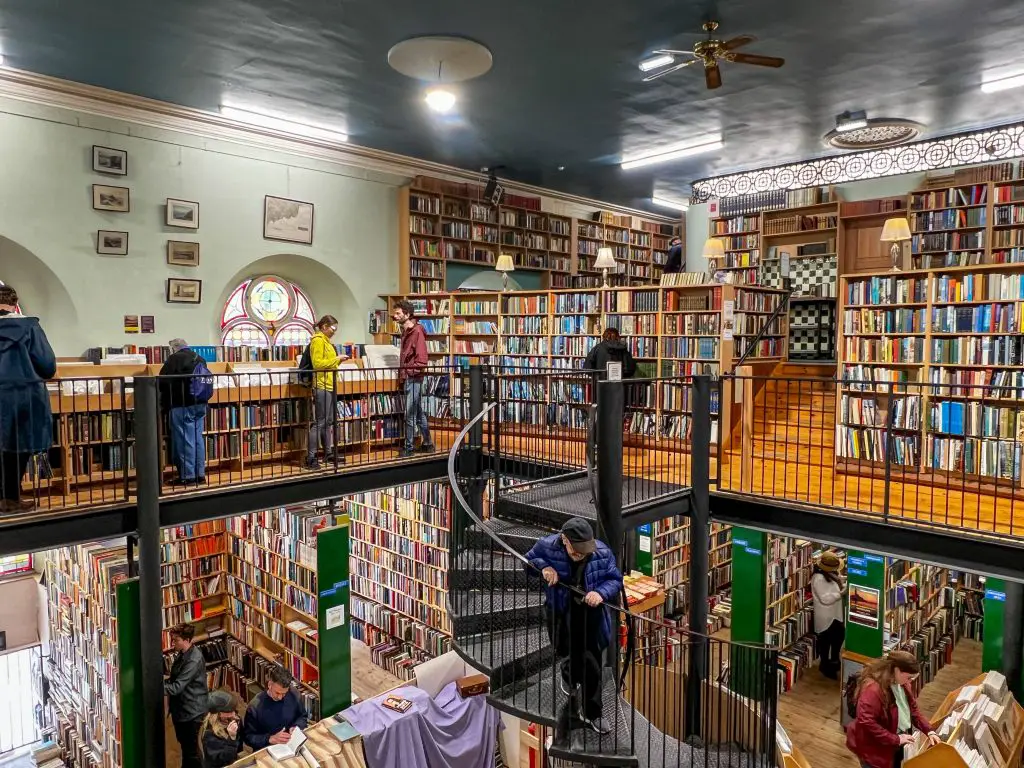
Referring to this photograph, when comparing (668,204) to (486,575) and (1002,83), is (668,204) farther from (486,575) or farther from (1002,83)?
(486,575)

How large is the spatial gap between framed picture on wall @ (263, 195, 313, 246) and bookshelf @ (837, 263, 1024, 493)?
6632 millimetres

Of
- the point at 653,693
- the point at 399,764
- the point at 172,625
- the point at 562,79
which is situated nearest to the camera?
the point at 399,764

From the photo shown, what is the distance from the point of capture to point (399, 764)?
18.6ft

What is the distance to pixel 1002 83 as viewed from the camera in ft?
23.8

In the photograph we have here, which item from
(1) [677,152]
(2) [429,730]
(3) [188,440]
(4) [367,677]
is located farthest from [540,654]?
(1) [677,152]

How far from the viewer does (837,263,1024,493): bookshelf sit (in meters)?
6.04

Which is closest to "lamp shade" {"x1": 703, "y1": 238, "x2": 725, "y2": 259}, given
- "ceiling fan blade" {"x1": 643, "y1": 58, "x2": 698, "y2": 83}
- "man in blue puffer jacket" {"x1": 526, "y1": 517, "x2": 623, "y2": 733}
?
"ceiling fan blade" {"x1": 643, "y1": 58, "x2": 698, "y2": 83}

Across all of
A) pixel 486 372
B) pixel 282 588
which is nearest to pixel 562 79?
pixel 486 372

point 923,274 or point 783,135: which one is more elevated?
point 783,135

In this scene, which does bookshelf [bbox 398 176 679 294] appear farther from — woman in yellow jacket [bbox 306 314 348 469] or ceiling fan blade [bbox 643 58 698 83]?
ceiling fan blade [bbox 643 58 698 83]

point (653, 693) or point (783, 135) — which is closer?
point (653, 693)

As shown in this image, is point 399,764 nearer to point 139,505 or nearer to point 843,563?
point 139,505

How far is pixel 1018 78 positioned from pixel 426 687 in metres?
8.39

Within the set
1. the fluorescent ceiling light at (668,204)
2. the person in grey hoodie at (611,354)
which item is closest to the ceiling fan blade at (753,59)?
the person in grey hoodie at (611,354)
